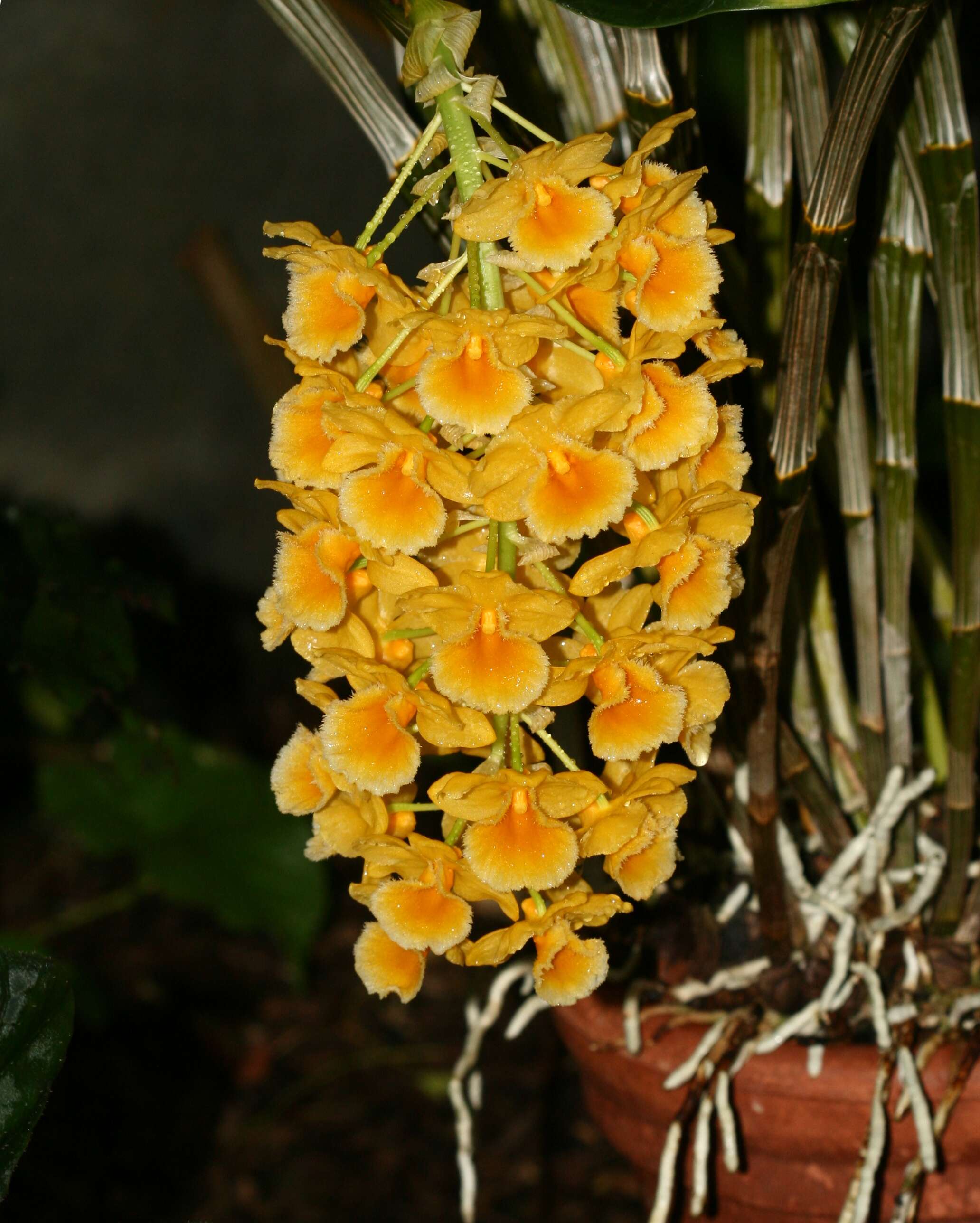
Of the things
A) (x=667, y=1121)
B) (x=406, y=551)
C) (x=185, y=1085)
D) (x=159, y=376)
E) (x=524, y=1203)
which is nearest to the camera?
(x=406, y=551)

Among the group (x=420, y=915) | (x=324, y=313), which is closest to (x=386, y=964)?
(x=420, y=915)

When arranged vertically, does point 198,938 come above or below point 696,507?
below

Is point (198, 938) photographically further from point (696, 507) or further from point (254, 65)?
point (696, 507)

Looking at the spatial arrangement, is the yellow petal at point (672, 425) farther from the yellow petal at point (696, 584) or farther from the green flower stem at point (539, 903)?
the green flower stem at point (539, 903)

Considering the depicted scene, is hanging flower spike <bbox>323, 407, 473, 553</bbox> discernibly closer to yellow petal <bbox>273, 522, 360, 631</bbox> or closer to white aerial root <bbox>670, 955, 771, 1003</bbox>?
yellow petal <bbox>273, 522, 360, 631</bbox>

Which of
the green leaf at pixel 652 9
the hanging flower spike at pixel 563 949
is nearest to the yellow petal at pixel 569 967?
the hanging flower spike at pixel 563 949

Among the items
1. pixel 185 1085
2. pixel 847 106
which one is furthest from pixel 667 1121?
pixel 185 1085

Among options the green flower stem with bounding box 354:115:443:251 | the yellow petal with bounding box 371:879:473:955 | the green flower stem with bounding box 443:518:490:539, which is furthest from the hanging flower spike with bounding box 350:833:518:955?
the green flower stem with bounding box 354:115:443:251

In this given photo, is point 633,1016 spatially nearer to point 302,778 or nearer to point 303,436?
point 302,778
